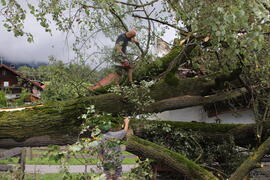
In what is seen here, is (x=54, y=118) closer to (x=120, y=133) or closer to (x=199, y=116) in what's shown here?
(x=120, y=133)

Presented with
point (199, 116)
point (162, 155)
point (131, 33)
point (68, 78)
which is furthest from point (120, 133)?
point (199, 116)

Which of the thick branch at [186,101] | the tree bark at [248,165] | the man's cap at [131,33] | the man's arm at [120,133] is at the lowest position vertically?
the tree bark at [248,165]

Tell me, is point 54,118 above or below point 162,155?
above

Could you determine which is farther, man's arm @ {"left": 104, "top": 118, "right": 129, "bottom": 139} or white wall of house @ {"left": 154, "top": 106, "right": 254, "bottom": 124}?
white wall of house @ {"left": 154, "top": 106, "right": 254, "bottom": 124}

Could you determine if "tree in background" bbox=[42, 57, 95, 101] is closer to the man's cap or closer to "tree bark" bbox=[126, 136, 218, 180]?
the man's cap

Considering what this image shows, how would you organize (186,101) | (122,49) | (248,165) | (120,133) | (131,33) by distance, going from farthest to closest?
(186,101) < (122,49) < (131,33) < (120,133) < (248,165)

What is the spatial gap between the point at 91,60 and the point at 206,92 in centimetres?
327

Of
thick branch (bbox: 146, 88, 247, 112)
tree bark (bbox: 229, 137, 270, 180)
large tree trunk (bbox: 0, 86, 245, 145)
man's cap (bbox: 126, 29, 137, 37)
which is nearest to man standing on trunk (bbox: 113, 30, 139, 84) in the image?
man's cap (bbox: 126, 29, 137, 37)

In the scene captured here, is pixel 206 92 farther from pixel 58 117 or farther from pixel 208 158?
pixel 58 117

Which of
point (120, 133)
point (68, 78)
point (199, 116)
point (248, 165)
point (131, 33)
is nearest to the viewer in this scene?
point (248, 165)

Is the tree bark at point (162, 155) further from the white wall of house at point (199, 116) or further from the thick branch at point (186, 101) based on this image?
the white wall of house at point (199, 116)

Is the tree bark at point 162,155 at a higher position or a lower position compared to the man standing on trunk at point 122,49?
lower

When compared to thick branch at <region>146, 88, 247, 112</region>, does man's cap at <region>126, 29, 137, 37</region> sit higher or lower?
higher

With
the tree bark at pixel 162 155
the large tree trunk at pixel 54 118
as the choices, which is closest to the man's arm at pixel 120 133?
the tree bark at pixel 162 155
